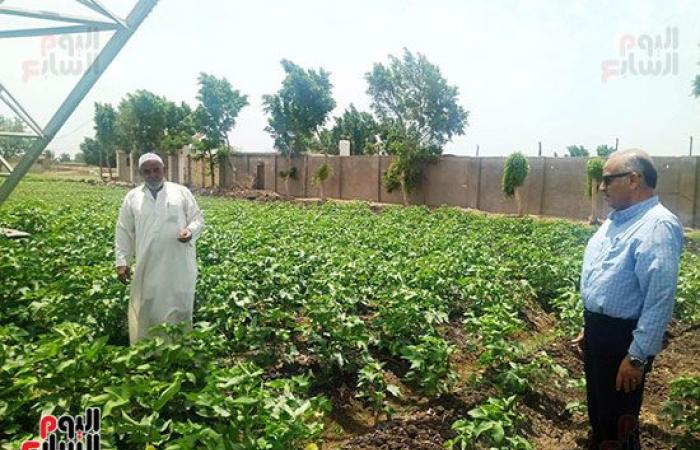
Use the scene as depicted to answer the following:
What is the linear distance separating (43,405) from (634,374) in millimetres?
2774

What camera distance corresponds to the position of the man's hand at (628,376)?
8.61 ft

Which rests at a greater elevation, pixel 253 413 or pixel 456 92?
pixel 456 92

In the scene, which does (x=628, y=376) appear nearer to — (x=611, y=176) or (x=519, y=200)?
(x=611, y=176)

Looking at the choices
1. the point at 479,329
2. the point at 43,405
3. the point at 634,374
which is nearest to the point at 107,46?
the point at 43,405

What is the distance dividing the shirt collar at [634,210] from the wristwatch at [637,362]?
71 centimetres

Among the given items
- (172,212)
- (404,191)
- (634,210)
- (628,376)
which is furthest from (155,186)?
(404,191)

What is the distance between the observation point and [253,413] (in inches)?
98.9

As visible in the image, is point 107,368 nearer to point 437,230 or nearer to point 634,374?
point 634,374

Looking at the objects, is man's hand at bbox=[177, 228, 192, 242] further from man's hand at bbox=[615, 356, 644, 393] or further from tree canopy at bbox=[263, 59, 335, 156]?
tree canopy at bbox=[263, 59, 335, 156]

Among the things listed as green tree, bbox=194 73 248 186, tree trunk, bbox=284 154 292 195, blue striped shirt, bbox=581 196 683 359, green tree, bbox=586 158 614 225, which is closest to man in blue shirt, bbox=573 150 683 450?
blue striped shirt, bbox=581 196 683 359

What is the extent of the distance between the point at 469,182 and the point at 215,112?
1623 cm

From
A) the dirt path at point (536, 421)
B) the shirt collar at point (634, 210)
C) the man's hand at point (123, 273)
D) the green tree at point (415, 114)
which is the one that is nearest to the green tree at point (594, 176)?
the green tree at point (415, 114)

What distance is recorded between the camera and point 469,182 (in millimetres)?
23078

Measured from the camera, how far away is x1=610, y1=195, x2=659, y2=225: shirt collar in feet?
9.02
